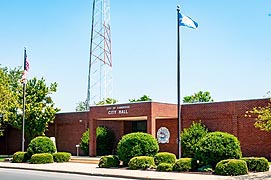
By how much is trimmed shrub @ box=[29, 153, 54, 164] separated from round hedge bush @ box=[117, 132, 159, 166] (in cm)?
717

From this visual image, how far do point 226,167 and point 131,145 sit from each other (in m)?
7.67

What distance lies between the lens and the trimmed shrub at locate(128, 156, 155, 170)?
84.9 feet

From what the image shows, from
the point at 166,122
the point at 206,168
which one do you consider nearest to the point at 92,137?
the point at 166,122

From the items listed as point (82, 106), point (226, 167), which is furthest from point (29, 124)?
point (82, 106)

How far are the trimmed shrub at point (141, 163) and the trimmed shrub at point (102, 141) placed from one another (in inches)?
711

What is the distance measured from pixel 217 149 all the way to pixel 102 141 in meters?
22.6

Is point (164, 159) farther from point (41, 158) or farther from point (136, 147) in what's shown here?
point (41, 158)

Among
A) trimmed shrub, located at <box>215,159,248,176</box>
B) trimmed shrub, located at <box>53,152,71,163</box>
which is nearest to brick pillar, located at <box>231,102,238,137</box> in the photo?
trimmed shrub, located at <box>215,159,248,176</box>

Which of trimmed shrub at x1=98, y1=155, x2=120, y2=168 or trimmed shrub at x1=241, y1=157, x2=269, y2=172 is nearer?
trimmed shrub at x1=241, y1=157, x2=269, y2=172

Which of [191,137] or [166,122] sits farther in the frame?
[166,122]

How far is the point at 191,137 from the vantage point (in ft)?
114

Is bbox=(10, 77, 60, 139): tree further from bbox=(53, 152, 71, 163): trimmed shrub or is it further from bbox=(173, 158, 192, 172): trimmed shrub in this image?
bbox=(173, 158, 192, 172): trimmed shrub

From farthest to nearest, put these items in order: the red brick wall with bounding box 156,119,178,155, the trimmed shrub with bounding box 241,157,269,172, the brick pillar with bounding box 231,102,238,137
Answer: the red brick wall with bounding box 156,119,178,155, the brick pillar with bounding box 231,102,238,137, the trimmed shrub with bounding box 241,157,269,172

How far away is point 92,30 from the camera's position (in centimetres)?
4903
